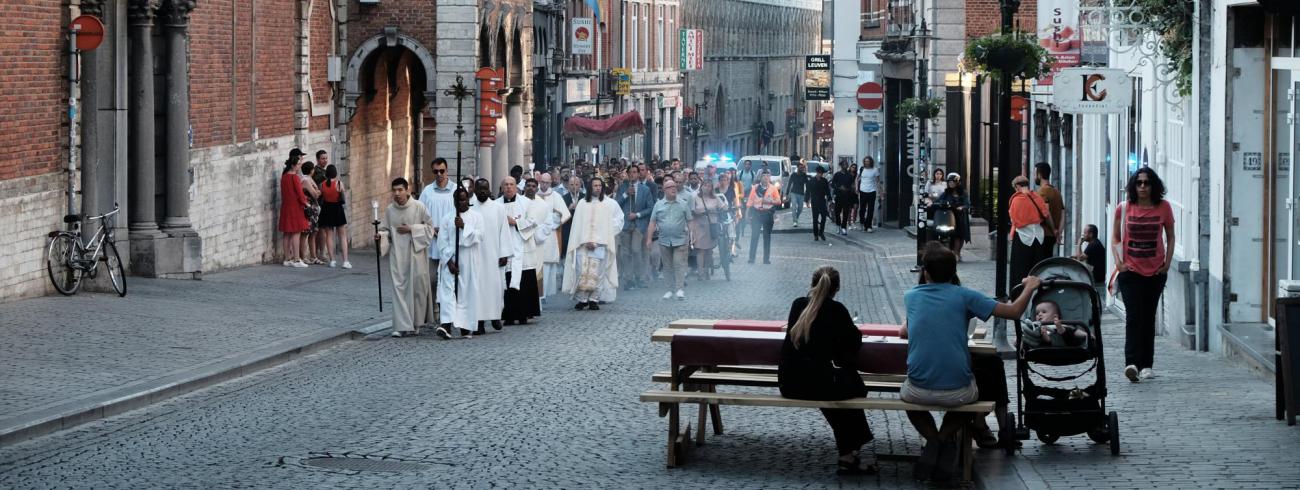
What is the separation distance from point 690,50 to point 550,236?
58.0 metres

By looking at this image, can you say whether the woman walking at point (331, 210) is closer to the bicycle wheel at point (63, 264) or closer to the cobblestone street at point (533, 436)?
the bicycle wheel at point (63, 264)

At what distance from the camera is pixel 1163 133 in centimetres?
1938

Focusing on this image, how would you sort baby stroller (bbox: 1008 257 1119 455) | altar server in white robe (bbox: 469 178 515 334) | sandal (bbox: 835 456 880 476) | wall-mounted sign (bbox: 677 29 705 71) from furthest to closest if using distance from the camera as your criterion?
wall-mounted sign (bbox: 677 29 705 71) → altar server in white robe (bbox: 469 178 515 334) → baby stroller (bbox: 1008 257 1119 455) → sandal (bbox: 835 456 880 476)

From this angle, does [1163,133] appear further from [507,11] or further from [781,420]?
[507,11]

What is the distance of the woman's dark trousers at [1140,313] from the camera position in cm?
1448

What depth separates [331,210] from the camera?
29094 mm

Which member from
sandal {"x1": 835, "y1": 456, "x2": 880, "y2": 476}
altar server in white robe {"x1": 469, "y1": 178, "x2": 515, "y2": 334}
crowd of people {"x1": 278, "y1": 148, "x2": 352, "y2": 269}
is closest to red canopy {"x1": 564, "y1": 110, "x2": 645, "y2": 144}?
crowd of people {"x1": 278, "y1": 148, "x2": 352, "y2": 269}

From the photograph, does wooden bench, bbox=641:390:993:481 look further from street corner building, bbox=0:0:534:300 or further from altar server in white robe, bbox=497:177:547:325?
street corner building, bbox=0:0:534:300

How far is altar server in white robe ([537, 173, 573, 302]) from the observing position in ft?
76.6

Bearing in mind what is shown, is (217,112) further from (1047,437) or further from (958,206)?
(1047,437)

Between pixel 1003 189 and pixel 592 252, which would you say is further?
pixel 592 252

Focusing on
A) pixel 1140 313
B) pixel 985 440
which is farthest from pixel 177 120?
pixel 985 440

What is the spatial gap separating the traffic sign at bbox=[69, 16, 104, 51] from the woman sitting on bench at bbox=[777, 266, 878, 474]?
12994 millimetres

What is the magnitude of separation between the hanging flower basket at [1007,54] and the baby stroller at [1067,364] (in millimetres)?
7450
